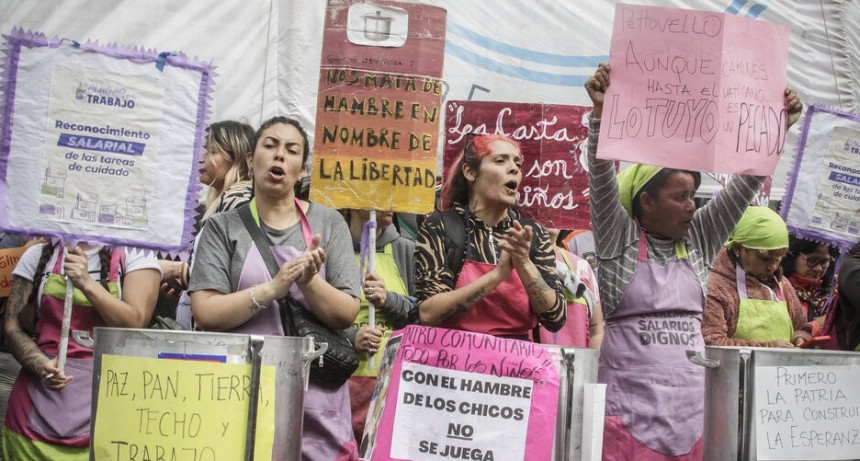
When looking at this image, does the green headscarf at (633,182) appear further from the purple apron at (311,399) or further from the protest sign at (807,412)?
the purple apron at (311,399)

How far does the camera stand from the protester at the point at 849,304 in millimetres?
4953

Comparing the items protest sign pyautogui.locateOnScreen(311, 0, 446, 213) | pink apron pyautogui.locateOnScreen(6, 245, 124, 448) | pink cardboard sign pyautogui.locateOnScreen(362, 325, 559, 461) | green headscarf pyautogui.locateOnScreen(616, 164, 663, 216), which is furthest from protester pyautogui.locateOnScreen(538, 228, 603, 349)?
pink apron pyautogui.locateOnScreen(6, 245, 124, 448)

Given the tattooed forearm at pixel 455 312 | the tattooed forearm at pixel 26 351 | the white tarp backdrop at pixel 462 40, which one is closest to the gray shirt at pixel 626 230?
the tattooed forearm at pixel 455 312

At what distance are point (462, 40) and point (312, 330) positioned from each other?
15.0 ft

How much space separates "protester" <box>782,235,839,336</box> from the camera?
718 cm

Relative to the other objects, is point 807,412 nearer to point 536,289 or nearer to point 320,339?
point 536,289

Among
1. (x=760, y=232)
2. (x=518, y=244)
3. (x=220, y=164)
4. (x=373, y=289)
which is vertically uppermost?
(x=220, y=164)

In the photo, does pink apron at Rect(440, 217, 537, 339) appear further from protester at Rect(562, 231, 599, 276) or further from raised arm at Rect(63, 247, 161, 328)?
protester at Rect(562, 231, 599, 276)

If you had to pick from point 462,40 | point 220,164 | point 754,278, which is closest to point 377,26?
point 220,164

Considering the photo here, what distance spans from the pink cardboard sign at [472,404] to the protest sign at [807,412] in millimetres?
798

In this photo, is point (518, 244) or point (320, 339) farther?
point (320, 339)

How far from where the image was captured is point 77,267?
4234 millimetres

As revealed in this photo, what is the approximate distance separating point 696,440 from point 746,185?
3.48ft

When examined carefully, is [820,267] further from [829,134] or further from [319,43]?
[319,43]
